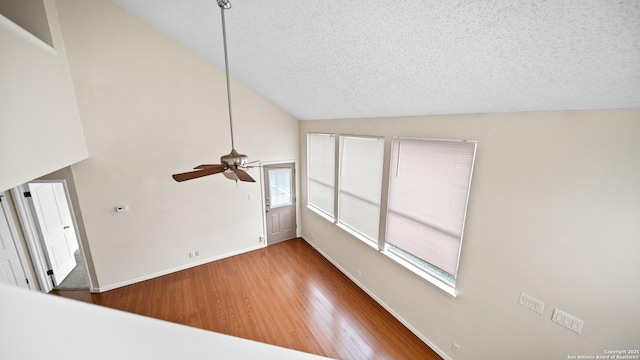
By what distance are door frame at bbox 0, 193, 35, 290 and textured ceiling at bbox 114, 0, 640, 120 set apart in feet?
10.6

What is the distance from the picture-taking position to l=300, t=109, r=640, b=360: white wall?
1.68 m

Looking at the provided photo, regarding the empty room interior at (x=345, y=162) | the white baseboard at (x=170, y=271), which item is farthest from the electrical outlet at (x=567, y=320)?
the white baseboard at (x=170, y=271)

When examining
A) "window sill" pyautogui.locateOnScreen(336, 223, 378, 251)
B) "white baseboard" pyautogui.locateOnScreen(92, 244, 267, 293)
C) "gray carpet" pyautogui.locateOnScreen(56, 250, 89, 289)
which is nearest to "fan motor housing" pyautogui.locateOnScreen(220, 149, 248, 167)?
"window sill" pyautogui.locateOnScreen(336, 223, 378, 251)

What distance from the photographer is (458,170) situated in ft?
8.29

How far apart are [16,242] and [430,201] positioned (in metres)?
5.65

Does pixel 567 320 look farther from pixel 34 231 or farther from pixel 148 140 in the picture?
pixel 34 231

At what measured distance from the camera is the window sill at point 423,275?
272 centimetres

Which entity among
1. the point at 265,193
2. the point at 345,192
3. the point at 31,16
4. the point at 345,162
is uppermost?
the point at 31,16

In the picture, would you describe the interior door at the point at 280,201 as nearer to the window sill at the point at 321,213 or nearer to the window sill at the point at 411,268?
the window sill at the point at 321,213

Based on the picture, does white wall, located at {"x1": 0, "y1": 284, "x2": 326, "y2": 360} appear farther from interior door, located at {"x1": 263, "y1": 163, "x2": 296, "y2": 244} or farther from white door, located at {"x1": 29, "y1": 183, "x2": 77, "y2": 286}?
white door, located at {"x1": 29, "y1": 183, "x2": 77, "y2": 286}

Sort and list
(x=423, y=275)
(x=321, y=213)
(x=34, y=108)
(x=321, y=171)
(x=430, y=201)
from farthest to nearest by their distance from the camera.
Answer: (x=321, y=213)
(x=321, y=171)
(x=423, y=275)
(x=430, y=201)
(x=34, y=108)

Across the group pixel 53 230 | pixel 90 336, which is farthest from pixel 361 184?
pixel 53 230

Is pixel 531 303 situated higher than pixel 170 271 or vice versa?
pixel 531 303

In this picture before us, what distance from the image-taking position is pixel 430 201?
2.84 metres
